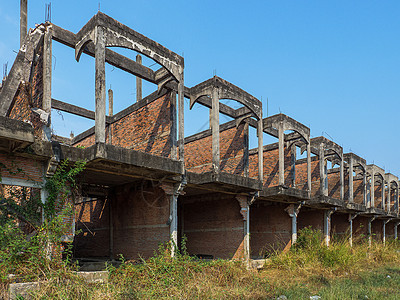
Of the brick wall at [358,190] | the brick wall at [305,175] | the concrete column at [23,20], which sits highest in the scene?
the concrete column at [23,20]

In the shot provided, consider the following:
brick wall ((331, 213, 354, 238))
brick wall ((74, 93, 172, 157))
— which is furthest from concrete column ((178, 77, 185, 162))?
brick wall ((331, 213, 354, 238))

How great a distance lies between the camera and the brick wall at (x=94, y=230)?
53.4ft

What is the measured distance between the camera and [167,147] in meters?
13.3

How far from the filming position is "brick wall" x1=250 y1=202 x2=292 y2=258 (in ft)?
58.8

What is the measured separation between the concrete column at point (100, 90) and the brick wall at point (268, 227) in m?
11.5

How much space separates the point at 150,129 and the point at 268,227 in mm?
9019

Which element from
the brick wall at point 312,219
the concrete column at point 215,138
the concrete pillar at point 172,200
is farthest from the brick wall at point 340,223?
the concrete pillar at point 172,200

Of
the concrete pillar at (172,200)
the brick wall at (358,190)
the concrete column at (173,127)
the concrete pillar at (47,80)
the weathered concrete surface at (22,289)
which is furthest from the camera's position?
the brick wall at (358,190)

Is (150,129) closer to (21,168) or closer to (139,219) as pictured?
(139,219)

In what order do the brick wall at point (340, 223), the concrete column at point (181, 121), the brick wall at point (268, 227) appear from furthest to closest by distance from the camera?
the brick wall at point (340, 223), the brick wall at point (268, 227), the concrete column at point (181, 121)

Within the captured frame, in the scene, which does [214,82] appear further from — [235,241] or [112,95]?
[112,95]

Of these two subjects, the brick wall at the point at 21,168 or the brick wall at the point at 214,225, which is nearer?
the brick wall at the point at 21,168

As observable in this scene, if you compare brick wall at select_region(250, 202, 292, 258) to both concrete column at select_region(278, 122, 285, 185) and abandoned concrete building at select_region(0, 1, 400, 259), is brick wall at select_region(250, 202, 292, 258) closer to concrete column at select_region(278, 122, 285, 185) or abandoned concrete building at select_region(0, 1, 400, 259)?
abandoned concrete building at select_region(0, 1, 400, 259)

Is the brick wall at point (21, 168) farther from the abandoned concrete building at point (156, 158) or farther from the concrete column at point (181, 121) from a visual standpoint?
the concrete column at point (181, 121)
